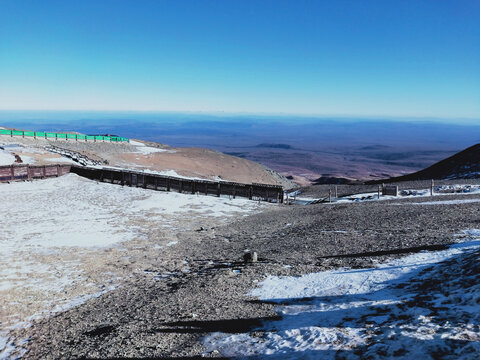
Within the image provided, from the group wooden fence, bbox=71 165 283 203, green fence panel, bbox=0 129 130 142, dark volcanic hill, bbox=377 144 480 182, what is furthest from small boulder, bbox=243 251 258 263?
green fence panel, bbox=0 129 130 142

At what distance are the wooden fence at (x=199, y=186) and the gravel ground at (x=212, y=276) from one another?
10112 millimetres

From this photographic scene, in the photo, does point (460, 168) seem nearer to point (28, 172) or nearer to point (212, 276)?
point (212, 276)

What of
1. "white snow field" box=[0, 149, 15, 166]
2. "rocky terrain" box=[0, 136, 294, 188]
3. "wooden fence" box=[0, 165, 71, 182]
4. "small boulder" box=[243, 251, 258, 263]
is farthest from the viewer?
"rocky terrain" box=[0, 136, 294, 188]

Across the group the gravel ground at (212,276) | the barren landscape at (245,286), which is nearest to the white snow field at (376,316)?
the barren landscape at (245,286)

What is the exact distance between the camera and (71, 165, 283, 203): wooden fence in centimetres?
2980

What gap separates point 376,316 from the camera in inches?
258

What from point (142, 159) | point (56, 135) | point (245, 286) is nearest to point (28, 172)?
point (142, 159)

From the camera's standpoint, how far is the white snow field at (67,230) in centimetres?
1042

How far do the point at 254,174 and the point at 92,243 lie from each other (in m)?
47.5

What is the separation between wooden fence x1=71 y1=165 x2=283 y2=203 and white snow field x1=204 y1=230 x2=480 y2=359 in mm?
20451

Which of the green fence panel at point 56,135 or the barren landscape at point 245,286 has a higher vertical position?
the green fence panel at point 56,135

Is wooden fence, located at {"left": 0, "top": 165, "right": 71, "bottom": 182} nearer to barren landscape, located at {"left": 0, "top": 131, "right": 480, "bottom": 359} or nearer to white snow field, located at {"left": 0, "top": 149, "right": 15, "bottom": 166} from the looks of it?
white snow field, located at {"left": 0, "top": 149, "right": 15, "bottom": 166}

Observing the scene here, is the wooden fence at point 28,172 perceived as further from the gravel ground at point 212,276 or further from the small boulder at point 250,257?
the small boulder at point 250,257

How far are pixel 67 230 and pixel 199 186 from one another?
13875 millimetres
